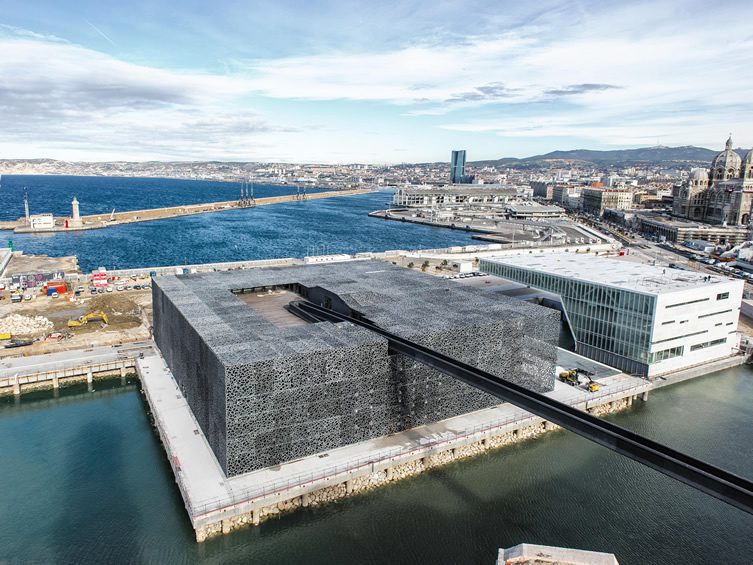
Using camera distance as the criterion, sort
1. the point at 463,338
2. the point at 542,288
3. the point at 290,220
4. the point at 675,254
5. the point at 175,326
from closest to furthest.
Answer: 1. the point at 463,338
2. the point at 175,326
3. the point at 542,288
4. the point at 675,254
5. the point at 290,220

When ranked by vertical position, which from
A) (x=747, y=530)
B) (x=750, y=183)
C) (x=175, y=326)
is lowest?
(x=747, y=530)

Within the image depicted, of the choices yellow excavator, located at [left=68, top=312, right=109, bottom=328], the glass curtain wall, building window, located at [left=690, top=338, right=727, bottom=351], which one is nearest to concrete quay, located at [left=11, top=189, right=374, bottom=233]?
yellow excavator, located at [left=68, top=312, right=109, bottom=328]

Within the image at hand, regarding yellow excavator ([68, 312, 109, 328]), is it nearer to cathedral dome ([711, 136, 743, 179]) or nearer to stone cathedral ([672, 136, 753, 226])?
stone cathedral ([672, 136, 753, 226])

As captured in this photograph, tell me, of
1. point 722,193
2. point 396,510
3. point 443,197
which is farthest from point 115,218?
point 722,193

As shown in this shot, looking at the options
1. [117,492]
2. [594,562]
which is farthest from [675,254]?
[117,492]

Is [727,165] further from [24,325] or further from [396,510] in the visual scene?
[24,325]

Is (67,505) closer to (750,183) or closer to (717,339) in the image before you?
(717,339)

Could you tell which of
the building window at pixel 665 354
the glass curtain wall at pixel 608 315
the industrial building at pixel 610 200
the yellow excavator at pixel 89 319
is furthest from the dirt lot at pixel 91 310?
the industrial building at pixel 610 200

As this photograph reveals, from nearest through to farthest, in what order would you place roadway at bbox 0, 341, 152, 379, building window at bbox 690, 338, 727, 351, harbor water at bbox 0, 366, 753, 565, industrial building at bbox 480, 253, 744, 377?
harbor water at bbox 0, 366, 753, 565, roadway at bbox 0, 341, 152, 379, industrial building at bbox 480, 253, 744, 377, building window at bbox 690, 338, 727, 351
